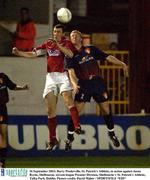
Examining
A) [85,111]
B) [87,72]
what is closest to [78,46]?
[87,72]

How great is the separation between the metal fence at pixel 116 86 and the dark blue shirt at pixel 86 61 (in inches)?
293

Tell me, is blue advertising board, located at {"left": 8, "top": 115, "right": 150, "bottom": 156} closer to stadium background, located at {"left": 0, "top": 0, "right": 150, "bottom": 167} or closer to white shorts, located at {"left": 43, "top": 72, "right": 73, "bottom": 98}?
stadium background, located at {"left": 0, "top": 0, "right": 150, "bottom": 167}

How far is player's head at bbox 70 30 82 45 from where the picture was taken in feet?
59.4

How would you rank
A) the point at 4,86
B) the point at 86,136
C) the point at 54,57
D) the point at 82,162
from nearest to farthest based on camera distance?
the point at 54,57
the point at 4,86
the point at 82,162
the point at 86,136

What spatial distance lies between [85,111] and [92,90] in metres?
7.33

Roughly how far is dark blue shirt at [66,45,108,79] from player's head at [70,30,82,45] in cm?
23

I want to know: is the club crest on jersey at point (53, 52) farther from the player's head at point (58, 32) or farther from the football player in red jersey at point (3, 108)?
the football player in red jersey at point (3, 108)

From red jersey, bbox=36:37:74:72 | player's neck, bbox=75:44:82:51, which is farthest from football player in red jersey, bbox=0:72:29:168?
player's neck, bbox=75:44:82:51

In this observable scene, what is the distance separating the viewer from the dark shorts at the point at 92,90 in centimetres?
1873

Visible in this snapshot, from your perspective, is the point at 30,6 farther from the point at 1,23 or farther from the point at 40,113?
the point at 40,113

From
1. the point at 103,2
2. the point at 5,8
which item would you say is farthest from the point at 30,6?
the point at 103,2

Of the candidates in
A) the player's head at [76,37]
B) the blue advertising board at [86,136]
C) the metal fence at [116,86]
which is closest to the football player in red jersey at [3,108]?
the player's head at [76,37]

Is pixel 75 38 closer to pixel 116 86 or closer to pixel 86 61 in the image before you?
pixel 86 61

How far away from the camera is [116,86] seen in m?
26.5
